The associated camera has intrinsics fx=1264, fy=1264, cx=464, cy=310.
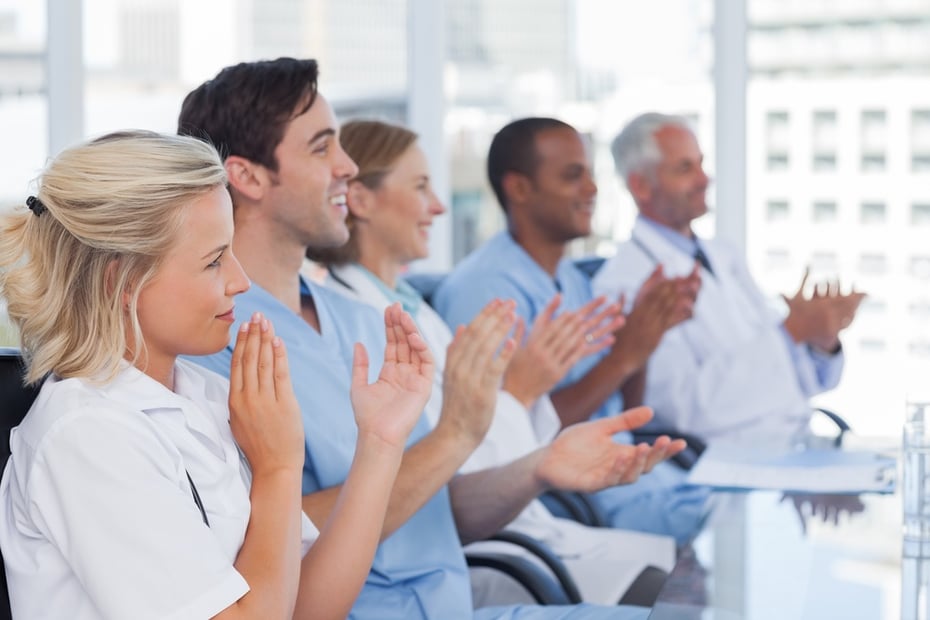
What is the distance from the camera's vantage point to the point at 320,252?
2535 millimetres

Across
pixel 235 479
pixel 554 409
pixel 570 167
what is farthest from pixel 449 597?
pixel 570 167

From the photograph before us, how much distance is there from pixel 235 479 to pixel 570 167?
7.24 feet

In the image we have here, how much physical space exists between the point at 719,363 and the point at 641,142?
839 millimetres

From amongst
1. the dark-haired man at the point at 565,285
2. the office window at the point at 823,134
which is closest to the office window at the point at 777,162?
the office window at the point at 823,134

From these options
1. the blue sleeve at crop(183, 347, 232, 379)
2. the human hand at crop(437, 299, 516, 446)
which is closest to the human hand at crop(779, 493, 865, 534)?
the human hand at crop(437, 299, 516, 446)

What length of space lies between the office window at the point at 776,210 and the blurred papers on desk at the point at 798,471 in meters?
2.78

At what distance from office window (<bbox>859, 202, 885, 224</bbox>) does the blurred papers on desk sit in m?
3.04

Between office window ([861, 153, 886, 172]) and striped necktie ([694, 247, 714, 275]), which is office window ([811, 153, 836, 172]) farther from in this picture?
striped necktie ([694, 247, 714, 275])

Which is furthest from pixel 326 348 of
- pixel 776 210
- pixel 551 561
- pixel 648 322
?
pixel 776 210

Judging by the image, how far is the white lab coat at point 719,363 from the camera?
3.49 m

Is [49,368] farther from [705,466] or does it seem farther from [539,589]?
[705,466]

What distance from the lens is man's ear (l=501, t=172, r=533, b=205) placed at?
→ 3502 millimetres

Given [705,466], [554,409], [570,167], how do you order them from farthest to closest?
[570,167] → [554,409] → [705,466]

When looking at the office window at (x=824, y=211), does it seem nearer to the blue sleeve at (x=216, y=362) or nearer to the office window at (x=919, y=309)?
the office window at (x=919, y=309)
